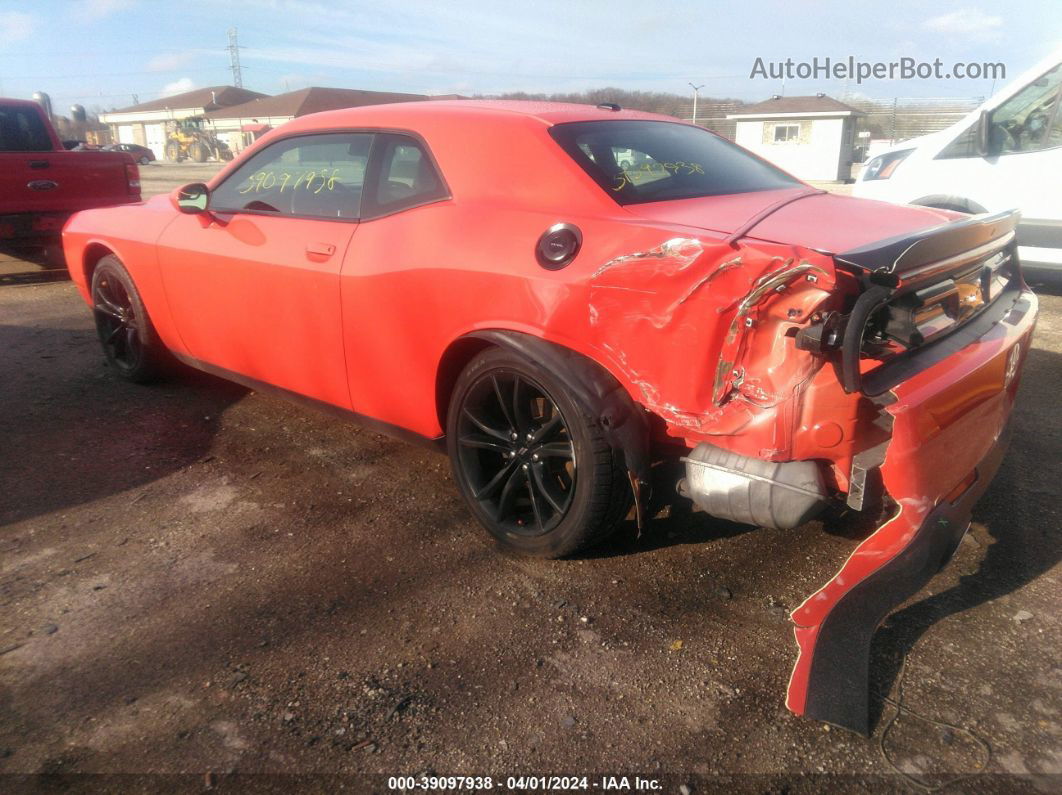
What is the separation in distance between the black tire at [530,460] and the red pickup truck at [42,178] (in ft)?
23.4

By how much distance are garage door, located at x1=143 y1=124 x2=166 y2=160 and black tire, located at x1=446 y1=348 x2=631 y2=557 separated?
74347mm

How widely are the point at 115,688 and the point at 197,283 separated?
2240 millimetres

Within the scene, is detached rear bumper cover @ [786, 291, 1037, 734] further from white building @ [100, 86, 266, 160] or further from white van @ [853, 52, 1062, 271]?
white building @ [100, 86, 266, 160]

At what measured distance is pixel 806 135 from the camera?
1385 inches

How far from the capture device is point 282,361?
11.7 feet

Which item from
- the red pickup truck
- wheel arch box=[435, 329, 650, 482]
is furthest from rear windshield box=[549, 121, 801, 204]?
the red pickup truck

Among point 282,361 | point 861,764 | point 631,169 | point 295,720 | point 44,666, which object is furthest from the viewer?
point 282,361

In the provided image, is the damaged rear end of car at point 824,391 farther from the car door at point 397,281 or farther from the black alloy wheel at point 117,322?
the black alloy wheel at point 117,322

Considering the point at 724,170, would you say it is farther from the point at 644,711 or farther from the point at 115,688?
the point at 115,688

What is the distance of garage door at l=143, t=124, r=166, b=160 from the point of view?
68188 mm

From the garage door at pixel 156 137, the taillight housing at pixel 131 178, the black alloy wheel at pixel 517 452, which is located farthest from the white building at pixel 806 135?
the garage door at pixel 156 137

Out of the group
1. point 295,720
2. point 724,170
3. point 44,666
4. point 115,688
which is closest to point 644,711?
point 295,720

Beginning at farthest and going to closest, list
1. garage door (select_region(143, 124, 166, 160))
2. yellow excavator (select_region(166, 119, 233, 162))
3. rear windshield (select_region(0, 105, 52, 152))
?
garage door (select_region(143, 124, 166, 160))
yellow excavator (select_region(166, 119, 233, 162))
rear windshield (select_region(0, 105, 52, 152))

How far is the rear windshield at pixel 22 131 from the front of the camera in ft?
26.8
